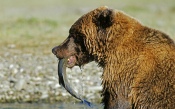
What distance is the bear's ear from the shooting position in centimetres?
741

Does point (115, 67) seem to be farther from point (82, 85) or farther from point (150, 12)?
point (150, 12)

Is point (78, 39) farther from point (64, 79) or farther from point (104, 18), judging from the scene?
point (64, 79)

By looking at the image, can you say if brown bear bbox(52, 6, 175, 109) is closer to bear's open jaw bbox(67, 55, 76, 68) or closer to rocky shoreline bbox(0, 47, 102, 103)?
bear's open jaw bbox(67, 55, 76, 68)

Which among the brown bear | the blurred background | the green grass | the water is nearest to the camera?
the brown bear

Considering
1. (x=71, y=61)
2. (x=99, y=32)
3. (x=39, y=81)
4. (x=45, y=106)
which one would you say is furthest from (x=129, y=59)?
(x=39, y=81)

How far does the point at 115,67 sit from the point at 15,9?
23.0 metres

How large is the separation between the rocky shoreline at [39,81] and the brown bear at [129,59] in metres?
3.56

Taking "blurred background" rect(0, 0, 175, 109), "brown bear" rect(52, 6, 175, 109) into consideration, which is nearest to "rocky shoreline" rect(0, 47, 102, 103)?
"blurred background" rect(0, 0, 175, 109)

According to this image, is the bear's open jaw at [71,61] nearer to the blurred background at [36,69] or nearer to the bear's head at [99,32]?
the bear's head at [99,32]

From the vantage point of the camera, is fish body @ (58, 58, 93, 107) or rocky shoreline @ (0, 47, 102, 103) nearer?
fish body @ (58, 58, 93, 107)

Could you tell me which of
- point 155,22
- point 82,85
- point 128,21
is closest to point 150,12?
point 155,22

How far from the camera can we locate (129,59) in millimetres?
7297

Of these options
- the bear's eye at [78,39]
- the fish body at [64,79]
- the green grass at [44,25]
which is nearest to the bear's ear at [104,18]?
the bear's eye at [78,39]

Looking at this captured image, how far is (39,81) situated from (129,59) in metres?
5.45
